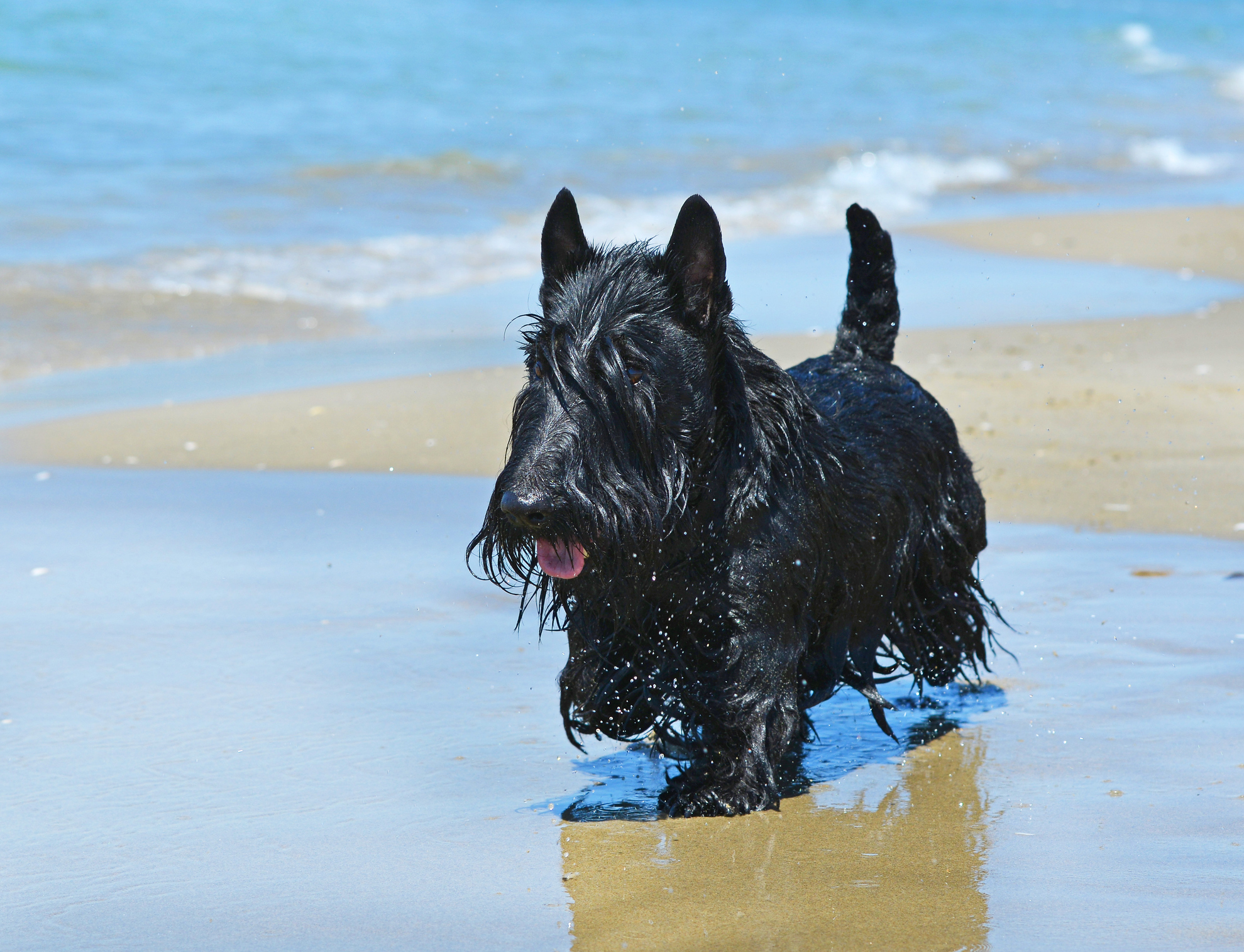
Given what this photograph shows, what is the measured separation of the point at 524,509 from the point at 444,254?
9733mm

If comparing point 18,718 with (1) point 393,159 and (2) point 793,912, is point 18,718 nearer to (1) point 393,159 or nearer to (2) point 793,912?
(2) point 793,912

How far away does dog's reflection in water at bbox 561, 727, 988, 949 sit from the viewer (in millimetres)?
2701

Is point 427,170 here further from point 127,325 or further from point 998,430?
point 998,430

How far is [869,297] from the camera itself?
438cm

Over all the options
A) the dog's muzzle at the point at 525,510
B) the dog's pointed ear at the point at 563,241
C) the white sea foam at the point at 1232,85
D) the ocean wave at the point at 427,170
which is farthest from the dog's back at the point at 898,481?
the white sea foam at the point at 1232,85

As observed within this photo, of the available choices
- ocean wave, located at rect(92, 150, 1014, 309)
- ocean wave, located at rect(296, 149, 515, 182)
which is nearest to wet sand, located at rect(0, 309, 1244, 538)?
ocean wave, located at rect(92, 150, 1014, 309)

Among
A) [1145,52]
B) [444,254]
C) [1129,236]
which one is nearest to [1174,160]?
[1129,236]

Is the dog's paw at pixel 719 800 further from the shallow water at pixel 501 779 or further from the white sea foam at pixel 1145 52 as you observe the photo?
the white sea foam at pixel 1145 52

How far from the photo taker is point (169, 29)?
25.3m

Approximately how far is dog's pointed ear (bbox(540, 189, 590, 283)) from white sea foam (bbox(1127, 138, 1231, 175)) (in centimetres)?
1788

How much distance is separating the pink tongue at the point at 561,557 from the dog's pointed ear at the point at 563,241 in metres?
0.63

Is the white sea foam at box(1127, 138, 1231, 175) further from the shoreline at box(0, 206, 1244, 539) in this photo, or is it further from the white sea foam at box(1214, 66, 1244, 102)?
the shoreline at box(0, 206, 1244, 539)

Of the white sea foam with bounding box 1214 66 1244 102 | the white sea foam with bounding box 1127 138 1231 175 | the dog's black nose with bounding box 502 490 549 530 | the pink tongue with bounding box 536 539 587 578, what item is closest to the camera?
the dog's black nose with bounding box 502 490 549 530

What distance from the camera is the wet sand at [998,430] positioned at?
5918 mm
